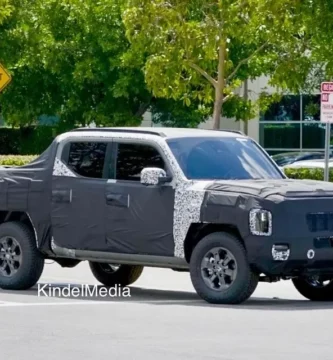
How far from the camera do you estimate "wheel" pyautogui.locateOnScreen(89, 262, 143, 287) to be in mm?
16500

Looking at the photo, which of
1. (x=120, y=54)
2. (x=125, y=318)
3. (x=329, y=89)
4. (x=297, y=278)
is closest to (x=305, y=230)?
(x=297, y=278)

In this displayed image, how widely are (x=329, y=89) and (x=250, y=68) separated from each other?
59.7 feet

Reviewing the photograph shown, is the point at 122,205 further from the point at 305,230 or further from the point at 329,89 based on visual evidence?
the point at 329,89

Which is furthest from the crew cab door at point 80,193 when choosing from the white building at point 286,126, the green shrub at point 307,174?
the white building at point 286,126

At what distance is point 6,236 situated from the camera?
1582cm

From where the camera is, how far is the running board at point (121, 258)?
1467cm

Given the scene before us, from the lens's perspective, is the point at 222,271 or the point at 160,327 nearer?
the point at 160,327

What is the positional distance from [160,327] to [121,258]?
10.0ft

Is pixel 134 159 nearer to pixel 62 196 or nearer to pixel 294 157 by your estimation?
pixel 62 196

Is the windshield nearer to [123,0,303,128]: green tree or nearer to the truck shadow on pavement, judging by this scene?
the truck shadow on pavement

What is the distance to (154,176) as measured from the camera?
14570 mm

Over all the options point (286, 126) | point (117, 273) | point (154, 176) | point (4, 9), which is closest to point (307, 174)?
point (4, 9)

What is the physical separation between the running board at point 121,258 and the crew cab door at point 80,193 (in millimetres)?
64

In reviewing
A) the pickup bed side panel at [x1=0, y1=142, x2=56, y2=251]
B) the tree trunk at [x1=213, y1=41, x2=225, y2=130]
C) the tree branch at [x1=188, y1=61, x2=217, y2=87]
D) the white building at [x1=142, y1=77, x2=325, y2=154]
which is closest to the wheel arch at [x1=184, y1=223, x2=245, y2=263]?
the pickup bed side panel at [x1=0, y1=142, x2=56, y2=251]
